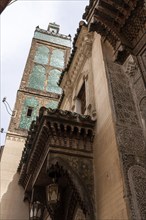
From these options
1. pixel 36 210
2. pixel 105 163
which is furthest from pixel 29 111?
pixel 105 163

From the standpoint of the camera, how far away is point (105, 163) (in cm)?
451

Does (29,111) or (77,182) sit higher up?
(29,111)

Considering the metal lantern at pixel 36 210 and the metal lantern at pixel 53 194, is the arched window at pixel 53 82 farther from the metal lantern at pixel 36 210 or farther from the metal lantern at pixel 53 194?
the metal lantern at pixel 53 194

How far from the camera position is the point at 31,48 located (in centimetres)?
1542

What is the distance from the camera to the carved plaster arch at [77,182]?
4410 mm

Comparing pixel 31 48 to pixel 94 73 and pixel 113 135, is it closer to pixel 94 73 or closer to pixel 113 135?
pixel 94 73

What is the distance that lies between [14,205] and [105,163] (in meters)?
6.09

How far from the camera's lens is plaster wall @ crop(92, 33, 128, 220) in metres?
3.77

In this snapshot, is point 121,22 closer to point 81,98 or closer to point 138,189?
point 138,189

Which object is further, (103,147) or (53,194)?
(53,194)

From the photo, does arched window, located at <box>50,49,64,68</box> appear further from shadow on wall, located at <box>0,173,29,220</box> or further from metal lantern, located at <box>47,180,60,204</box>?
metal lantern, located at <box>47,180,60,204</box>

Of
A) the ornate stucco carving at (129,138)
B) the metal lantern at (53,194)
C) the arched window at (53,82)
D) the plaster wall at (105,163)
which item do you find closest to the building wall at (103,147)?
the plaster wall at (105,163)

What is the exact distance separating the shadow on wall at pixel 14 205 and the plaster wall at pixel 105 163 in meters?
5.48

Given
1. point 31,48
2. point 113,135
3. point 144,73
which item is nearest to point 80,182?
point 113,135
